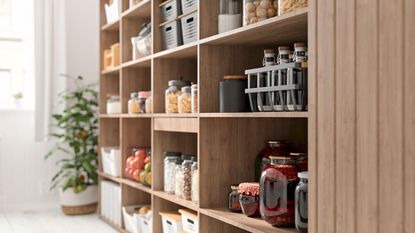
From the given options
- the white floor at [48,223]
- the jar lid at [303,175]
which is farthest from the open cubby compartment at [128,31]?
the jar lid at [303,175]

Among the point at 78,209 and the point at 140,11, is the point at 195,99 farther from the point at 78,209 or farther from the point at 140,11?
the point at 78,209

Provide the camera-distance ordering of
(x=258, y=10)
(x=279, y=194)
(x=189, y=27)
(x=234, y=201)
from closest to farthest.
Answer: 1. (x=279, y=194)
2. (x=258, y=10)
3. (x=234, y=201)
4. (x=189, y=27)

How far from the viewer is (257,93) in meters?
2.40

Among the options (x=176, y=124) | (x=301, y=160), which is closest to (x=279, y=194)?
(x=301, y=160)

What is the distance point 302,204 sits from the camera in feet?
6.98

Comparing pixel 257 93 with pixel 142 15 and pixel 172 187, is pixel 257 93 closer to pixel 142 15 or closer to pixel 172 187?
pixel 172 187

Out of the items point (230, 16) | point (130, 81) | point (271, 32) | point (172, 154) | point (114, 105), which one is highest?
point (230, 16)

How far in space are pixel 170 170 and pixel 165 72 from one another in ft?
1.89

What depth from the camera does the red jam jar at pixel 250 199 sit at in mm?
2480

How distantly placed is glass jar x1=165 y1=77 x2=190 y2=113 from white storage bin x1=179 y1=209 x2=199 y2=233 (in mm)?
541

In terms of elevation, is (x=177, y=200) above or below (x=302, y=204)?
below

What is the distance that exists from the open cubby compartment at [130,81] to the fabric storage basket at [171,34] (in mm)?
678

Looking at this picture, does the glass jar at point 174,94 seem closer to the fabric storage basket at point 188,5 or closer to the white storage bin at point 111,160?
the fabric storage basket at point 188,5

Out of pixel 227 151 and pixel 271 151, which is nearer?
pixel 271 151
